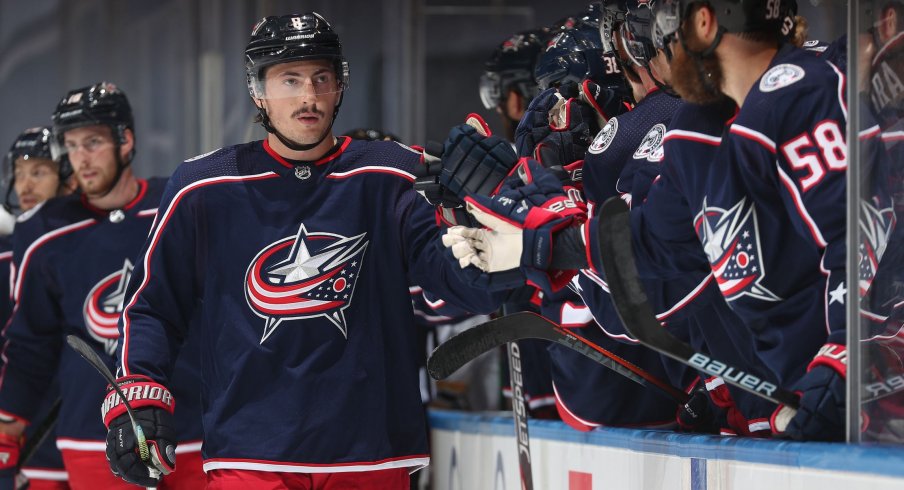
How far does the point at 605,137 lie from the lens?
2965 mm

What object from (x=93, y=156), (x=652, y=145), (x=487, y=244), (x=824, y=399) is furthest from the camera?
(x=93, y=156)

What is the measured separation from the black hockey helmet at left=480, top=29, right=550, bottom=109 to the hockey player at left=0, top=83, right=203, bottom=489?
104 centimetres

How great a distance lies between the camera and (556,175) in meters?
2.52

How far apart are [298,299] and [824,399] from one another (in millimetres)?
1222

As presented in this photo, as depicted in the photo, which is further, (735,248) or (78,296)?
(78,296)

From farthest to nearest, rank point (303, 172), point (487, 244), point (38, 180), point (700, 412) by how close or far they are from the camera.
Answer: point (38, 180), point (303, 172), point (700, 412), point (487, 244)

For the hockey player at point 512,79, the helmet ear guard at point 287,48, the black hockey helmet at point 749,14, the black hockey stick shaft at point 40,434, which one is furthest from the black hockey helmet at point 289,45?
the black hockey stick shaft at point 40,434

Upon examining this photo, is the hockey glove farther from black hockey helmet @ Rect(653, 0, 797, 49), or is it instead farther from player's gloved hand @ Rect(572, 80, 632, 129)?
player's gloved hand @ Rect(572, 80, 632, 129)

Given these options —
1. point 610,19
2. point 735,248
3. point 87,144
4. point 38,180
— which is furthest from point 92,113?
point 735,248

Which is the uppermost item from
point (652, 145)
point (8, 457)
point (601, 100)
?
point (601, 100)

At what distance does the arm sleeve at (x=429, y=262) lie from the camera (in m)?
2.82

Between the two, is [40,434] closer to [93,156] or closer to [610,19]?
[93,156]

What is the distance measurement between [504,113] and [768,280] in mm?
2178

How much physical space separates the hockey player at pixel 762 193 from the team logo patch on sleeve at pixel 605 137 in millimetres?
446
